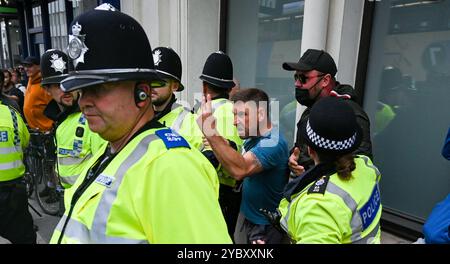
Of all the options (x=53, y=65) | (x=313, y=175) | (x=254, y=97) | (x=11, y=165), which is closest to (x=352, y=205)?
(x=313, y=175)

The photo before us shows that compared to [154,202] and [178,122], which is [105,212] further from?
[178,122]

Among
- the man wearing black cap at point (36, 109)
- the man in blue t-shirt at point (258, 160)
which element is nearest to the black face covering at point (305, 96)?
the man in blue t-shirt at point (258, 160)

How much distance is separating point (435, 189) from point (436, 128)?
0.63 m

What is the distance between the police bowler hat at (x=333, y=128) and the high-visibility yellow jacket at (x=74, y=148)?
173 centimetres

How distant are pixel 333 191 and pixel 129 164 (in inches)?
34.7

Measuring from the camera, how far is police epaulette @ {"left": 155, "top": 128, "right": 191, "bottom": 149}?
1.05 m

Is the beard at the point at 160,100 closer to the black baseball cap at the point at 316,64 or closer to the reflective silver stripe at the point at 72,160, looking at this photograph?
the reflective silver stripe at the point at 72,160

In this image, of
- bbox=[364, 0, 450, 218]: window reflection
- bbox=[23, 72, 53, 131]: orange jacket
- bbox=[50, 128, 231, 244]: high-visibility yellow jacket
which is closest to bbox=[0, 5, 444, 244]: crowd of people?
bbox=[50, 128, 231, 244]: high-visibility yellow jacket

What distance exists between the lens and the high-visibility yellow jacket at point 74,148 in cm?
261

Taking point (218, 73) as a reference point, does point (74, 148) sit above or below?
below

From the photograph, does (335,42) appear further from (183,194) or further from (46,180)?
(46,180)

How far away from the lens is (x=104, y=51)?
42.5 inches

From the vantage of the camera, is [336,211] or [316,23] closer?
[336,211]
